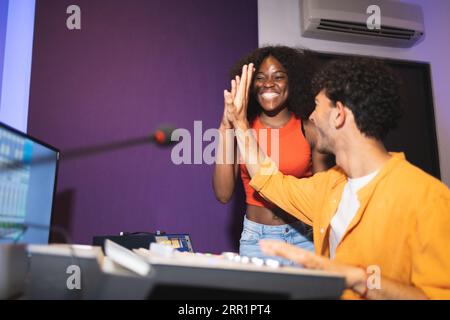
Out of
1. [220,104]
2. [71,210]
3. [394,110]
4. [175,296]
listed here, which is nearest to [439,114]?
[220,104]

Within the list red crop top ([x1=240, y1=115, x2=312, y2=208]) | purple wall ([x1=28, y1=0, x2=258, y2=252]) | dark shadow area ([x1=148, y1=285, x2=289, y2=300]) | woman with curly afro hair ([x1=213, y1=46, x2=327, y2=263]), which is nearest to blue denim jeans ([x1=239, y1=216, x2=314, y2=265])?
woman with curly afro hair ([x1=213, y1=46, x2=327, y2=263])

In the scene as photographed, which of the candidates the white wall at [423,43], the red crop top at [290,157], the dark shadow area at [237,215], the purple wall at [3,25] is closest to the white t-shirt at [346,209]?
the red crop top at [290,157]

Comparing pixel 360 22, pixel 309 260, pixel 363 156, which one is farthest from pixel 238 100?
pixel 360 22

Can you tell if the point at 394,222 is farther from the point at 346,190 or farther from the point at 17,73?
the point at 17,73

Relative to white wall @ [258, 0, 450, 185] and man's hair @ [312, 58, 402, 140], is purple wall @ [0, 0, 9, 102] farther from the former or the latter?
man's hair @ [312, 58, 402, 140]

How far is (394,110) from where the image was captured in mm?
1236

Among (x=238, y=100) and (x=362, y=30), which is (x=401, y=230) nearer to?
(x=238, y=100)

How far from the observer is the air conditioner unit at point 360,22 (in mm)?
2516

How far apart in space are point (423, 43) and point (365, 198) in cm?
237

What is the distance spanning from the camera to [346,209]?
1.19 metres

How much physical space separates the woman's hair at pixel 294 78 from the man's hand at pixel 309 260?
3.94 ft

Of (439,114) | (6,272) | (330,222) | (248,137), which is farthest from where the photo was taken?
(439,114)

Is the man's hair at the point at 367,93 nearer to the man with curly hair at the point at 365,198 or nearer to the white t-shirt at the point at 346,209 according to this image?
the man with curly hair at the point at 365,198
